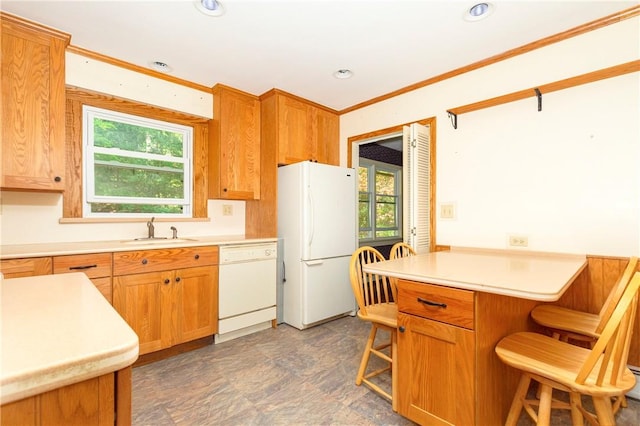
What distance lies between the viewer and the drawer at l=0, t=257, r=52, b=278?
1.71 m

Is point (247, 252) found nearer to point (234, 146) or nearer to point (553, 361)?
point (234, 146)

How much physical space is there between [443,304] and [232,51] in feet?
7.60

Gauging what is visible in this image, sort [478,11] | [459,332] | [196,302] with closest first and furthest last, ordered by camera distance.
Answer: [459,332]
[478,11]
[196,302]

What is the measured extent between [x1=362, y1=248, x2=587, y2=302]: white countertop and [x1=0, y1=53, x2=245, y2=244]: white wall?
2119 mm

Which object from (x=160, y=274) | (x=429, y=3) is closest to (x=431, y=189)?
(x=429, y=3)

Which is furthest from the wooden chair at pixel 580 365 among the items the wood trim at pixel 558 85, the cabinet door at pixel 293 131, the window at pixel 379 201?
the window at pixel 379 201

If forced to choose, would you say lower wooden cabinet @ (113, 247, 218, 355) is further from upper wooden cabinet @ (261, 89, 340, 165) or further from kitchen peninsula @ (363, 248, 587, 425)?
kitchen peninsula @ (363, 248, 587, 425)

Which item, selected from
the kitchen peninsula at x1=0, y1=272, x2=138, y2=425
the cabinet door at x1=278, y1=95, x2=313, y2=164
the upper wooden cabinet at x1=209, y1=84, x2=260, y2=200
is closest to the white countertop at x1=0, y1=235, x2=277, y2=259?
the upper wooden cabinet at x1=209, y1=84, x2=260, y2=200

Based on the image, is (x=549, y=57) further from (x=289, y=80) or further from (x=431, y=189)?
(x=289, y=80)

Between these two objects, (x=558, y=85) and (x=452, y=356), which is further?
(x=558, y=85)

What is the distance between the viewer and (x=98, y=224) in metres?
2.47

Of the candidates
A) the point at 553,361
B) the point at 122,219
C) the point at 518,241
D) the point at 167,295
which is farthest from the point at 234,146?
the point at 553,361

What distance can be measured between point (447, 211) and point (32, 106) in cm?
319

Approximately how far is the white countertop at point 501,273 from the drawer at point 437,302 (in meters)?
0.04
